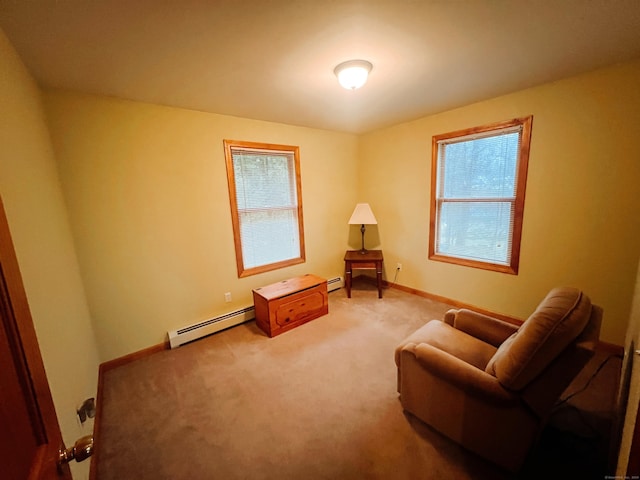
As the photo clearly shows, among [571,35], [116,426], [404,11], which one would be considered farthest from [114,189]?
[571,35]

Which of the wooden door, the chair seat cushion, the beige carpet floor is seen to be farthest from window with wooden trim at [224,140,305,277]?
the wooden door

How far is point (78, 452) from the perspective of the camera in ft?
2.06

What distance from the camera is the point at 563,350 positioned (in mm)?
1178

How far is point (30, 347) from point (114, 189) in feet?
6.77

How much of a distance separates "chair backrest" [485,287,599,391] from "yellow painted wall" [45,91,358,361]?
2.59 metres

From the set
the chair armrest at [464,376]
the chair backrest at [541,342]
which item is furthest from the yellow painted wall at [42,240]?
the chair backrest at [541,342]

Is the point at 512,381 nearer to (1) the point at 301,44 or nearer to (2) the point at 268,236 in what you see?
(1) the point at 301,44

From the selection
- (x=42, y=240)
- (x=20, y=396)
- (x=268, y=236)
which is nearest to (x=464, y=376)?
(x=20, y=396)

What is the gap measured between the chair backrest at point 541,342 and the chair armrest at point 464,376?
47mm

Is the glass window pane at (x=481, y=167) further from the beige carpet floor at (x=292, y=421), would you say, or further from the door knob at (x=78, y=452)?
the door knob at (x=78, y=452)

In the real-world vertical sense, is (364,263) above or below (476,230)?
below

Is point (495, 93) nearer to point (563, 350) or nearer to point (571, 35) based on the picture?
point (571, 35)

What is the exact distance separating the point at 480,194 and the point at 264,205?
8.35 ft

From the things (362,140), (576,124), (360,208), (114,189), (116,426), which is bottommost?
(116,426)
